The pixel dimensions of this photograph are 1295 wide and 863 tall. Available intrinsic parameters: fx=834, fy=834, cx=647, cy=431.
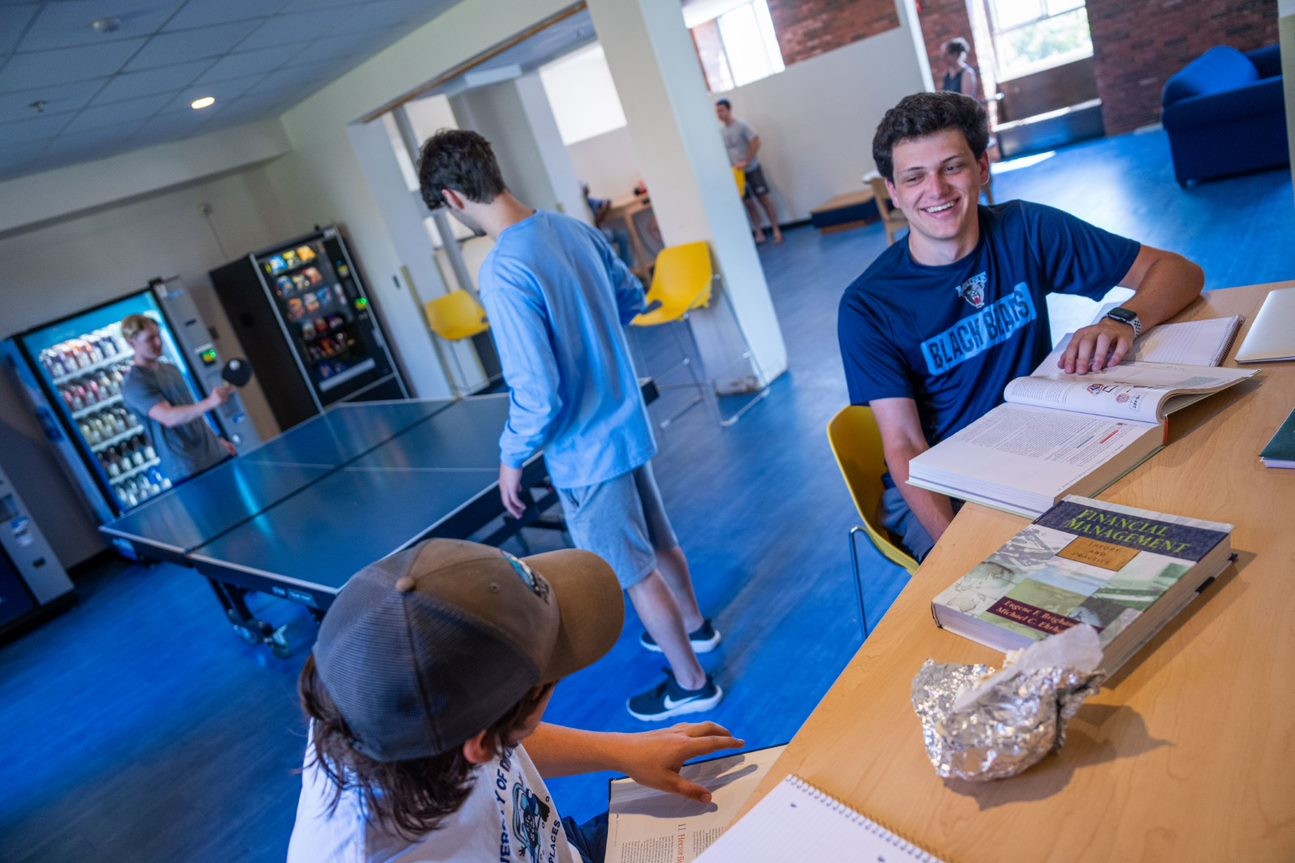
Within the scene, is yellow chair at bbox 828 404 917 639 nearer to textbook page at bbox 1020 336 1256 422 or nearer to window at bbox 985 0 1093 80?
textbook page at bbox 1020 336 1256 422

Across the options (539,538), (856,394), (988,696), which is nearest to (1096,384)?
(856,394)

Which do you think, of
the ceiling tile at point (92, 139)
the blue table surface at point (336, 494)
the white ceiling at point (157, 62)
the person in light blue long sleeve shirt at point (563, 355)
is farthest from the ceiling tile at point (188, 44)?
the person in light blue long sleeve shirt at point (563, 355)

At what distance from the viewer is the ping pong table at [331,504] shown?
259cm

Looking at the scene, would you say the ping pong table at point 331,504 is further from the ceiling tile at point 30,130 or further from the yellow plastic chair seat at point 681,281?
the ceiling tile at point 30,130

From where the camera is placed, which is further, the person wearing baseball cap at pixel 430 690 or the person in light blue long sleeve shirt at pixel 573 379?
the person in light blue long sleeve shirt at pixel 573 379

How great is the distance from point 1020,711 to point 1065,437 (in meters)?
0.72

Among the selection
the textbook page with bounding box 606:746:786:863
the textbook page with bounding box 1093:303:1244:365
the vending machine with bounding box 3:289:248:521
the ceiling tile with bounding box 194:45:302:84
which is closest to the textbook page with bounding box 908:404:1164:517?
the textbook page with bounding box 1093:303:1244:365

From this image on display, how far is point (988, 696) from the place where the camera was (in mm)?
869

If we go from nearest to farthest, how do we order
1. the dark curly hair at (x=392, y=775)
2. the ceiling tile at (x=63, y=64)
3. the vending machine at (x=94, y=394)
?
the dark curly hair at (x=392, y=775), the ceiling tile at (x=63, y=64), the vending machine at (x=94, y=394)

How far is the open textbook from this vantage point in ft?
4.28

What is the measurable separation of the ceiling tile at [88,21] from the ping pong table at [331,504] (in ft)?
6.26

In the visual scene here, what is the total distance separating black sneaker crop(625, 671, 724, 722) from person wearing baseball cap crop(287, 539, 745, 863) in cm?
148

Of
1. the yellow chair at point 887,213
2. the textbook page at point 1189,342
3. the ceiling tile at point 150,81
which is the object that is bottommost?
the yellow chair at point 887,213

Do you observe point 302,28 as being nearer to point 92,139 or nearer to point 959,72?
point 92,139
